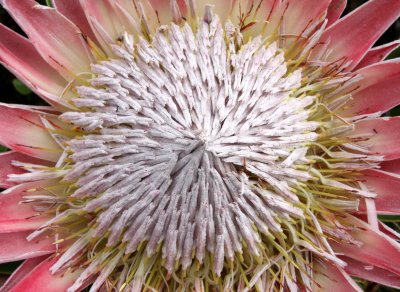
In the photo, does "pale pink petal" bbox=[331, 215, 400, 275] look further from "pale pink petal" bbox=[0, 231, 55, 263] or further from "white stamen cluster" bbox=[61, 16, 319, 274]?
"pale pink petal" bbox=[0, 231, 55, 263]

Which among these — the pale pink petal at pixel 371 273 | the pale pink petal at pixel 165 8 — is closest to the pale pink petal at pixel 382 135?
the pale pink petal at pixel 371 273

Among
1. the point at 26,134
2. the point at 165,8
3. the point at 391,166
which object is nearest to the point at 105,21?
the point at 165,8

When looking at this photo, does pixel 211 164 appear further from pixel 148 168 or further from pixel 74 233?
pixel 74 233

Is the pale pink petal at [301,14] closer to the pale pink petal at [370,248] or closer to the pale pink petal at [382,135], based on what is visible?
the pale pink petal at [382,135]

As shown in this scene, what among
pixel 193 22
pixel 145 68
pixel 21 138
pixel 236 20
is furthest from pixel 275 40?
pixel 21 138

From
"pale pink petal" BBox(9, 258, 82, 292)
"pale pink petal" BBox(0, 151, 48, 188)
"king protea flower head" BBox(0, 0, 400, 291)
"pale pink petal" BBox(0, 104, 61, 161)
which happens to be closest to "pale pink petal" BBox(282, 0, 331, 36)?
"king protea flower head" BBox(0, 0, 400, 291)
